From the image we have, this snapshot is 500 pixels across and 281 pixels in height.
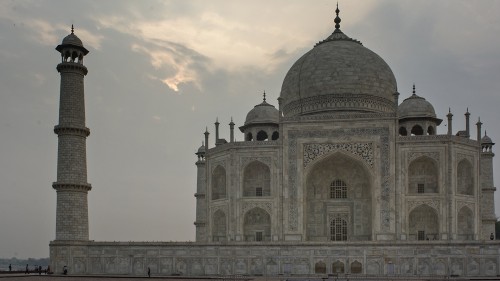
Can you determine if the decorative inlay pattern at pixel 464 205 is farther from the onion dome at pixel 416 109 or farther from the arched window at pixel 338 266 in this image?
the arched window at pixel 338 266

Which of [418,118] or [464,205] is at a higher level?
[418,118]

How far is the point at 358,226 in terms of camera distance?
26.5m

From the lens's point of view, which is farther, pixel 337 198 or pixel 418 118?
pixel 418 118

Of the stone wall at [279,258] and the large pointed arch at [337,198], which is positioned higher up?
the large pointed arch at [337,198]

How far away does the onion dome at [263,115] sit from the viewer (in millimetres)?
30031

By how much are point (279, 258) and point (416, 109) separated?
1081 cm

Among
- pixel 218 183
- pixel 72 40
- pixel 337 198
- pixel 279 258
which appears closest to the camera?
pixel 279 258

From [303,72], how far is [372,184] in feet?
25.7

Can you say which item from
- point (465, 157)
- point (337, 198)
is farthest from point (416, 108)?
point (337, 198)

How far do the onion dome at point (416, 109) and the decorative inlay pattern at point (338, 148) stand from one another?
3.58 meters

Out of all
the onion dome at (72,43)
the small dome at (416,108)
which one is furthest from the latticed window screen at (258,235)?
the onion dome at (72,43)

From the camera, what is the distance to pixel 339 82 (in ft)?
97.9

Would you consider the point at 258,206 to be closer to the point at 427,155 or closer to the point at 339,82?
the point at 427,155

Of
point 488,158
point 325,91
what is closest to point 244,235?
point 325,91
